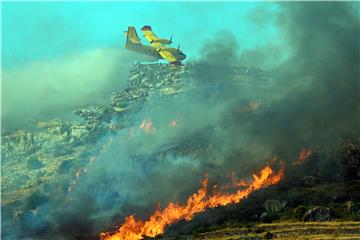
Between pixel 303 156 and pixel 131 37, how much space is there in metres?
56.4

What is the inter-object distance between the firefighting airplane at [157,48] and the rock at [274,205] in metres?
53.4

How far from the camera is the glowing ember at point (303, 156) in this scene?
374 feet

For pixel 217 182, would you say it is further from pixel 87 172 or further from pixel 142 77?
pixel 142 77

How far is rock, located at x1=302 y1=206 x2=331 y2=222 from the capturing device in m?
86.6

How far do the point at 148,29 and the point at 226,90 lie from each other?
33.4 metres

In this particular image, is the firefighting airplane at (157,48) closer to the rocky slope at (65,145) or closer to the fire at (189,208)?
the rocky slope at (65,145)

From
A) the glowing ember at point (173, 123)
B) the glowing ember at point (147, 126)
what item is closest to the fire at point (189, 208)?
the glowing ember at point (173, 123)

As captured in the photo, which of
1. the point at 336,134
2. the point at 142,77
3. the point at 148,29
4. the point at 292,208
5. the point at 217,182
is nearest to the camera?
the point at 292,208

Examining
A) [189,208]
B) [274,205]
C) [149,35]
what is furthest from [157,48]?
[274,205]

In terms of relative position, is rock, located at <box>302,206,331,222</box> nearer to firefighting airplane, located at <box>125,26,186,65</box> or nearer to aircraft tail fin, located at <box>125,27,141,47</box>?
firefighting airplane, located at <box>125,26,186,65</box>

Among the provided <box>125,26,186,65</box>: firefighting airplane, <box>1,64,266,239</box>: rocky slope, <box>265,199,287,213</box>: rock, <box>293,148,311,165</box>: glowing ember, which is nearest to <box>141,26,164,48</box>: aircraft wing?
<box>125,26,186,65</box>: firefighting airplane

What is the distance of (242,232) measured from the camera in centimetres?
8500

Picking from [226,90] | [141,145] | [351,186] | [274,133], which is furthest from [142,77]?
[351,186]

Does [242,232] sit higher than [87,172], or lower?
lower
